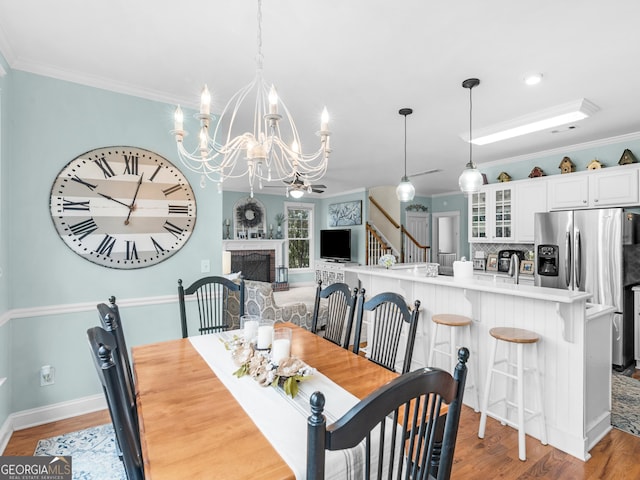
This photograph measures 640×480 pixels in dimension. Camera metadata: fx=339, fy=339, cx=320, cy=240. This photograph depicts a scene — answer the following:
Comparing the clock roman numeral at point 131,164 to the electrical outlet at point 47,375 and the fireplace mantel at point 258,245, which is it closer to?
the electrical outlet at point 47,375

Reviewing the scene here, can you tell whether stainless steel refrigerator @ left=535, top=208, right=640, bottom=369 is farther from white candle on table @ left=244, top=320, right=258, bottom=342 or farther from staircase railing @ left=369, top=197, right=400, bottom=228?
staircase railing @ left=369, top=197, right=400, bottom=228

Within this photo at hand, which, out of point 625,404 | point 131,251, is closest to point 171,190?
point 131,251

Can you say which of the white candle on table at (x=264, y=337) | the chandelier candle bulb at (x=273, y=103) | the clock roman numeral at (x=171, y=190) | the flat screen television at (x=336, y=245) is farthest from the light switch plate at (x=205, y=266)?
the flat screen television at (x=336, y=245)

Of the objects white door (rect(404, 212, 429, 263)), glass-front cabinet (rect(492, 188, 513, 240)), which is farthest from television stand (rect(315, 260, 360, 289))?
glass-front cabinet (rect(492, 188, 513, 240))

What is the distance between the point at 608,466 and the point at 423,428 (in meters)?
2.13

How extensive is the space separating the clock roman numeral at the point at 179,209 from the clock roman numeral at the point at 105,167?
52cm

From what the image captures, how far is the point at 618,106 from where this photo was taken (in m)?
3.19

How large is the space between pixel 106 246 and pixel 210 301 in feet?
3.09

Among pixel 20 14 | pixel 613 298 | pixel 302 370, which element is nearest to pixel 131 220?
pixel 20 14

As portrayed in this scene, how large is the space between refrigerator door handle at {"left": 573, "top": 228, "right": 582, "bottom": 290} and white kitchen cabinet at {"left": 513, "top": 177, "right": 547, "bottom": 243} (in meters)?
0.83

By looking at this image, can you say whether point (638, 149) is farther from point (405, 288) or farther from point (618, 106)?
point (405, 288)

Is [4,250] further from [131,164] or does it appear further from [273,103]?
[273,103]

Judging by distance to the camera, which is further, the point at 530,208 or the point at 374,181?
the point at 374,181

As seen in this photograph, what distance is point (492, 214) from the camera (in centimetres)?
527
